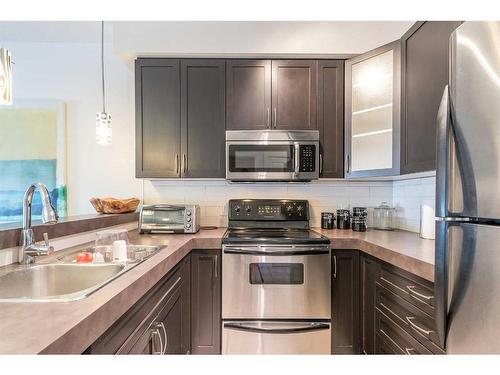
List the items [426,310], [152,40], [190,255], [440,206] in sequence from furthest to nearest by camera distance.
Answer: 1. [152,40]
2. [190,255]
3. [426,310]
4. [440,206]

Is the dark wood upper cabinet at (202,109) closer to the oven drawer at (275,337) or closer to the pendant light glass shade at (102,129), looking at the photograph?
the pendant light glass shade at (102,129)

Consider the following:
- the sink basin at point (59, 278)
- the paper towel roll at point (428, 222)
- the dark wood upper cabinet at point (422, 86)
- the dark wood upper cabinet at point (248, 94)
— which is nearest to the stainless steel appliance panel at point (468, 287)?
the dark wood upper cabinet at point (422, 86)

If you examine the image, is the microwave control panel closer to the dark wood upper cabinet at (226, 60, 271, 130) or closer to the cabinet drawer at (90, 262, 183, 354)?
the dark wood upper cabinet at (226, 60, 271, 130)

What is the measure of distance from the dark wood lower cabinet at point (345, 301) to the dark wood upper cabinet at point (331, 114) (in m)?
0.70

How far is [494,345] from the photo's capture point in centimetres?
84

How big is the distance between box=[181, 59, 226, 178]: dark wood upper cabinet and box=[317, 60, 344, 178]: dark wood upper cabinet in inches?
31.2

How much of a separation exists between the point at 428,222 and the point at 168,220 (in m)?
1.83

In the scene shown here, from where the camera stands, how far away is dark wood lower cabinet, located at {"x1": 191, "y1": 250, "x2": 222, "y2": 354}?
6.63 ft

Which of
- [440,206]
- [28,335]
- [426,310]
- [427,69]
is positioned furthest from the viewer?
[427,69]

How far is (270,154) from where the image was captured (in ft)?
7.68

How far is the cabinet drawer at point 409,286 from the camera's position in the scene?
1265 millimetres
